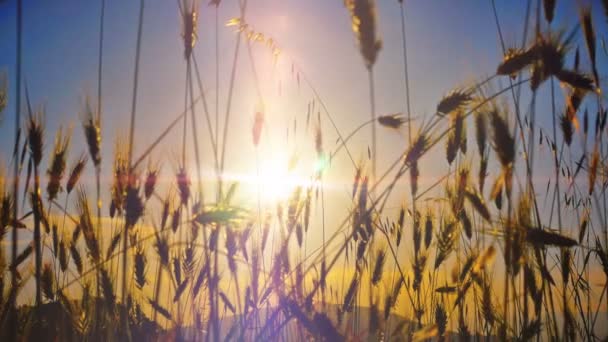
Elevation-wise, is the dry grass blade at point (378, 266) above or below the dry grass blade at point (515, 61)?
below

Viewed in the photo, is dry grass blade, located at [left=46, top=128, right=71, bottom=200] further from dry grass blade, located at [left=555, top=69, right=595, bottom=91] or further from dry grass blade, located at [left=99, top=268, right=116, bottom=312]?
dry grass blade, located at [left=555, top=69, right=595, bottom=91]

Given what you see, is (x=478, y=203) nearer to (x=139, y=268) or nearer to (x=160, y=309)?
(x=160, y=309)

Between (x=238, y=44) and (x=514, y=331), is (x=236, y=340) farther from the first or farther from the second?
(x=238, y=44)

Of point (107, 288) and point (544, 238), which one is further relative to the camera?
point (107, 288)

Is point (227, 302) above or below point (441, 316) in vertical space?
above

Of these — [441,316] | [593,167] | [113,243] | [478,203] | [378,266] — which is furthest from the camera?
[378,266]

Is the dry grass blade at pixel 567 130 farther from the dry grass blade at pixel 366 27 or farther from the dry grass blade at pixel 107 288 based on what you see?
the dry grass blade at pixel 107 288

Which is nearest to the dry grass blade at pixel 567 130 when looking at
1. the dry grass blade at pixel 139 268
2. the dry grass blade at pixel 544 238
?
the dry grass blade at pixel 544 238

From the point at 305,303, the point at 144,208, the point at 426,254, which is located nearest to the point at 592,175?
the point at 426,254

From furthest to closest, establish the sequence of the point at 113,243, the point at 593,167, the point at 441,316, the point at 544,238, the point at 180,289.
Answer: the point at 441,316
the point at 180,289
the point at 113,243
the point at 593,167
the point at 544,238

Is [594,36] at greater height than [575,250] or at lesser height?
greater

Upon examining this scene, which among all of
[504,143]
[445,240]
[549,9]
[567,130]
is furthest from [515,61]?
[445,240]

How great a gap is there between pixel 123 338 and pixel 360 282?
1309 mm

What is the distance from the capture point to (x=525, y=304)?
1648 millimetres
